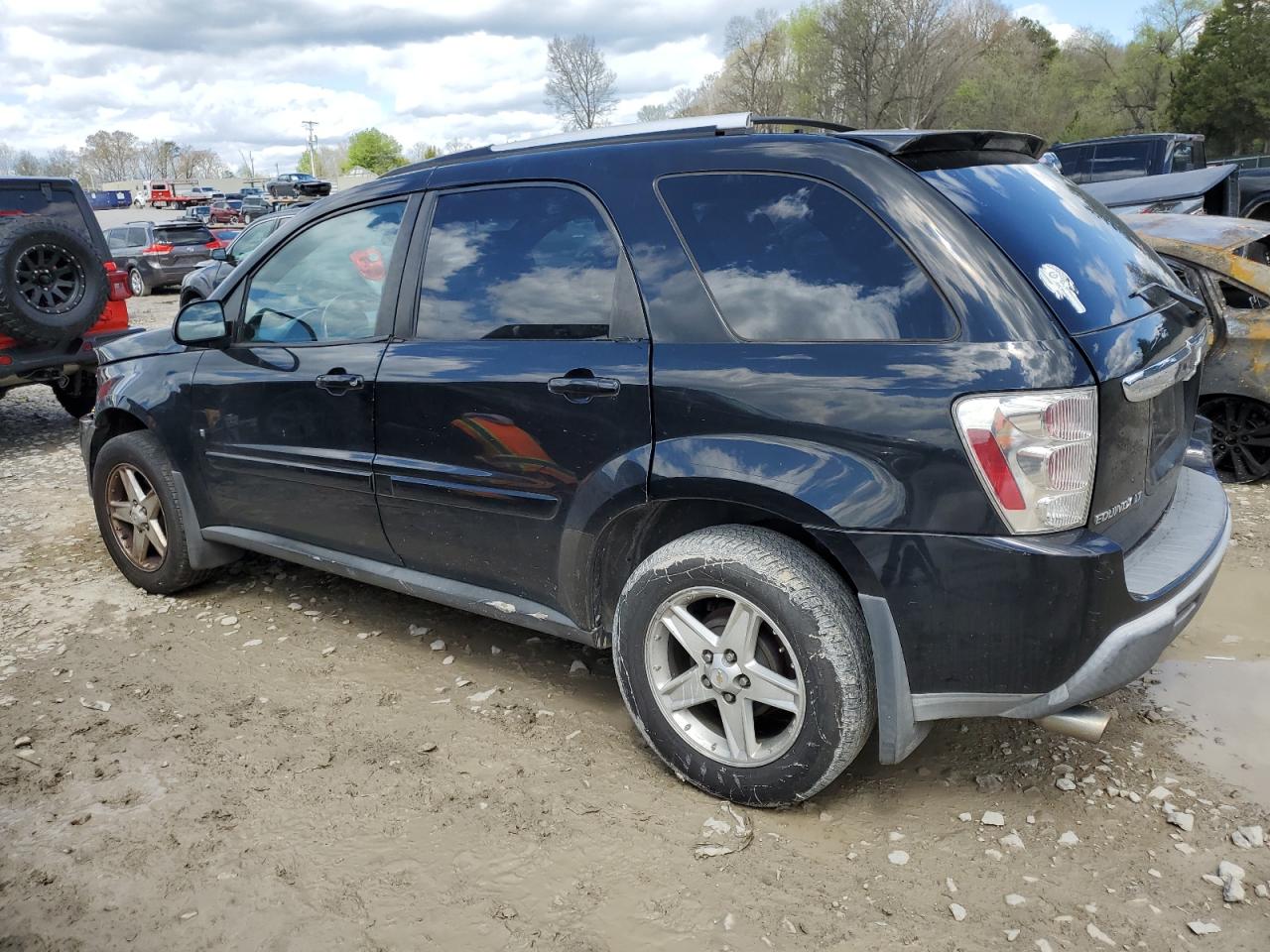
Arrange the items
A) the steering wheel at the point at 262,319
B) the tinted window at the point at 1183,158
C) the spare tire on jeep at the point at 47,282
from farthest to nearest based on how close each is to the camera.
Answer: the tinted window at the point at 1183,158
the spare tire on jeep at the point at 47,282
the steering wheel at the point at 262,319

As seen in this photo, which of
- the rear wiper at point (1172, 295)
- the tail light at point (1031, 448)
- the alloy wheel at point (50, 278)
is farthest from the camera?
the alloy wheel at point (50, 278)

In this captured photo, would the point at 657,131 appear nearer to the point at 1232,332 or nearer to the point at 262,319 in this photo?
the point at 262,319

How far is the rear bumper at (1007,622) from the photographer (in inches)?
90.4

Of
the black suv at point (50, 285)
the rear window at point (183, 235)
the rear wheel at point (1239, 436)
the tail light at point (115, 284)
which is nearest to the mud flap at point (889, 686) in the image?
the rear wheel at point (1239, 436)

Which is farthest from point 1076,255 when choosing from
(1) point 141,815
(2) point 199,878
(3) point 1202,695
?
(1) point 141,815

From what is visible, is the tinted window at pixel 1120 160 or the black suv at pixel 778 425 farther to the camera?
the tinted window at pixel 1120 160

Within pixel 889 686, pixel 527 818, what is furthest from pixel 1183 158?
pixel 527 818

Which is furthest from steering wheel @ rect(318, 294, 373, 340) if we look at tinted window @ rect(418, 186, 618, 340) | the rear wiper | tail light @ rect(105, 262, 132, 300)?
tail light @ rect(105, 262, 132, 300)

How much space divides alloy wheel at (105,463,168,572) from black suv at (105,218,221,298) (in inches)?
706

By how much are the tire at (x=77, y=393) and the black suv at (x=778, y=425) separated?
616 centimetres

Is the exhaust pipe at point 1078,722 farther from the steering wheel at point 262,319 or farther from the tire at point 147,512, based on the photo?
the tire at point 147,512

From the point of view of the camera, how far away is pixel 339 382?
352 cm

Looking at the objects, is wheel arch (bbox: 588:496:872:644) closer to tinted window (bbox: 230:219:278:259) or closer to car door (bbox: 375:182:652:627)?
car door (bbox: 375:182:652:627)

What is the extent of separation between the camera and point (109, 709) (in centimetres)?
361
